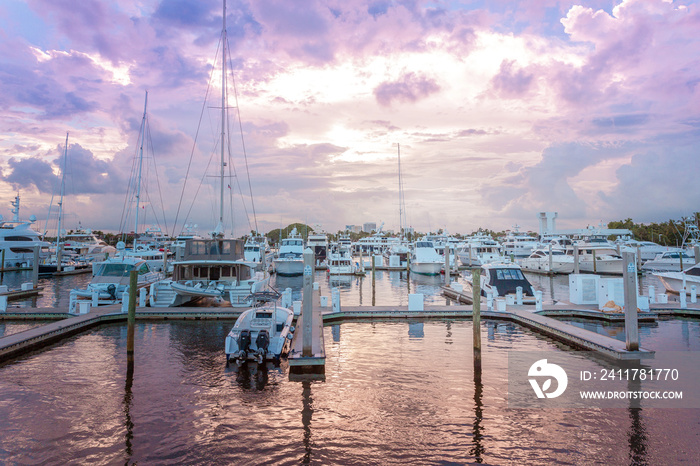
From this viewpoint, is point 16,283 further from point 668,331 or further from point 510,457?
point 668,331

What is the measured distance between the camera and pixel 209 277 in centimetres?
2517

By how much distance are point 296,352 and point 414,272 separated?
43.8m

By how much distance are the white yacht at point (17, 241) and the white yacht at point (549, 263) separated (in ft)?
218

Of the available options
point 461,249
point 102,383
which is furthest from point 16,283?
point 461,249

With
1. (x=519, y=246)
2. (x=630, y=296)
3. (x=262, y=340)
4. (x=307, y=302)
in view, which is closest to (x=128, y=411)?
(x=262, y=340)

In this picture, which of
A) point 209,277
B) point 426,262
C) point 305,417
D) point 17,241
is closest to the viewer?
point 305,417

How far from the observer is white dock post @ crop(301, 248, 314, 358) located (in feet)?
43.4

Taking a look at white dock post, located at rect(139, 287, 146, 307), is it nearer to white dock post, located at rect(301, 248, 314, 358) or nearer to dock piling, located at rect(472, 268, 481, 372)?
white dock post, located at rect(301, 248, 314, 358)

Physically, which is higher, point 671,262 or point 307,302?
point 671,262

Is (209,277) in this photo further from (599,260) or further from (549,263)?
(599,260)

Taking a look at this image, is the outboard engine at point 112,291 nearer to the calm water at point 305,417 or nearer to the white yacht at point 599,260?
the calm water at point 305,417

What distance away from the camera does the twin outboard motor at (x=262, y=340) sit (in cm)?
1432

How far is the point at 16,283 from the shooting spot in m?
43.5

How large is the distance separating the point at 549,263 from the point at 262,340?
48764 millimetres
